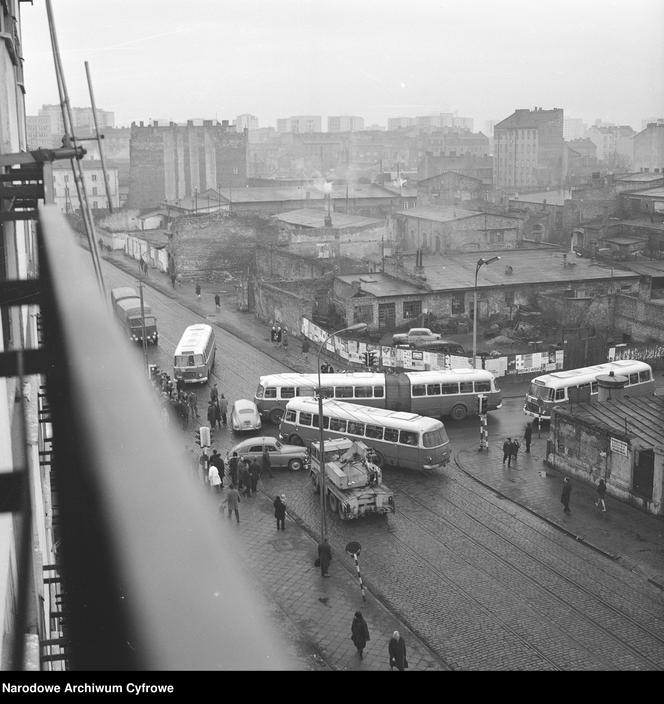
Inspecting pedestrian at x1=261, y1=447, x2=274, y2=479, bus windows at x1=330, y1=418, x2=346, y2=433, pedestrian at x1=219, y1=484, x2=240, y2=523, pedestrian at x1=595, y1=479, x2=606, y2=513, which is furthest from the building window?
pedestrian at x1=219, y1=484, x2=240, y2=523

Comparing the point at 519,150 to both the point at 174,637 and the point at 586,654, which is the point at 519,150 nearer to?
the point at 586,654

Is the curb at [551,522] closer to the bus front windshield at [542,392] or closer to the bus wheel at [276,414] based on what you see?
the bus front windshield at [542,392]

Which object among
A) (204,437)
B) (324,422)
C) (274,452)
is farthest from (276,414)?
(274,452)

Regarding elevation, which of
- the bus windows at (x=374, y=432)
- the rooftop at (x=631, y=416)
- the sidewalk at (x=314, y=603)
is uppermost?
the rooftop at (x=631, y=416)

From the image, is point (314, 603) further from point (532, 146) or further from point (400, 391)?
point (532, 146)

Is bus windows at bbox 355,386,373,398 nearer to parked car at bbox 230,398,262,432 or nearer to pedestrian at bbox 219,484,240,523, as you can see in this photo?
parked car at bbox 230,398,262,432

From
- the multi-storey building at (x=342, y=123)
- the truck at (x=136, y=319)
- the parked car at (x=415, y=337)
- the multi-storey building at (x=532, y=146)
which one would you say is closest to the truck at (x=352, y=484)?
the parked car at (x=415, y=337)

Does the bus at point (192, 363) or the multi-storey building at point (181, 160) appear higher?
the multi-storey building at point (181, 160)
